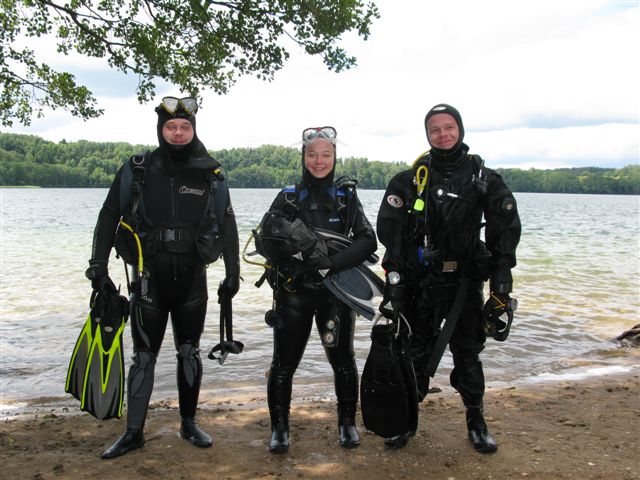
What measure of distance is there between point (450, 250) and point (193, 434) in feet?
7.35

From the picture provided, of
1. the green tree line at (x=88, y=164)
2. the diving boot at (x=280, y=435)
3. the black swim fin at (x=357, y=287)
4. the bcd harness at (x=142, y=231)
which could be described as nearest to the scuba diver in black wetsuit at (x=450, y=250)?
the black swim fin at (x=357, y=287)

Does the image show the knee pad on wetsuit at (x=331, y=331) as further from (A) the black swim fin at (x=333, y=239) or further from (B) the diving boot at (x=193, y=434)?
(B) the diving boot at (x=193, y=434)

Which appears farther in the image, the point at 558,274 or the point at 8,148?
the point at 8,148

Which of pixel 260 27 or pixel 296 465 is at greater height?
pixel 260 27

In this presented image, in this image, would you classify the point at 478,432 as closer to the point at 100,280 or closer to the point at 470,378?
the point at 470,378

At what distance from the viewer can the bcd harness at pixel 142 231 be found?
3705mm

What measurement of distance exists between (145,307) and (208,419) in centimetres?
140

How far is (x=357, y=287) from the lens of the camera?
12.4ft

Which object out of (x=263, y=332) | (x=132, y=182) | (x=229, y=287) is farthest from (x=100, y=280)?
(x=263, y=332)

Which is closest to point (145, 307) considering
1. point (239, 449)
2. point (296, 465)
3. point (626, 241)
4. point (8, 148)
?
point (239, 449)

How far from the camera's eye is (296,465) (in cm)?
364

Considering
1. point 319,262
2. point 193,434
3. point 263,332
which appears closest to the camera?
point 319,262

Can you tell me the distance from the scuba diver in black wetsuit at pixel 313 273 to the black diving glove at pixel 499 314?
86 centimetres

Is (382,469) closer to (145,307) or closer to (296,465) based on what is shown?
(296,465)
